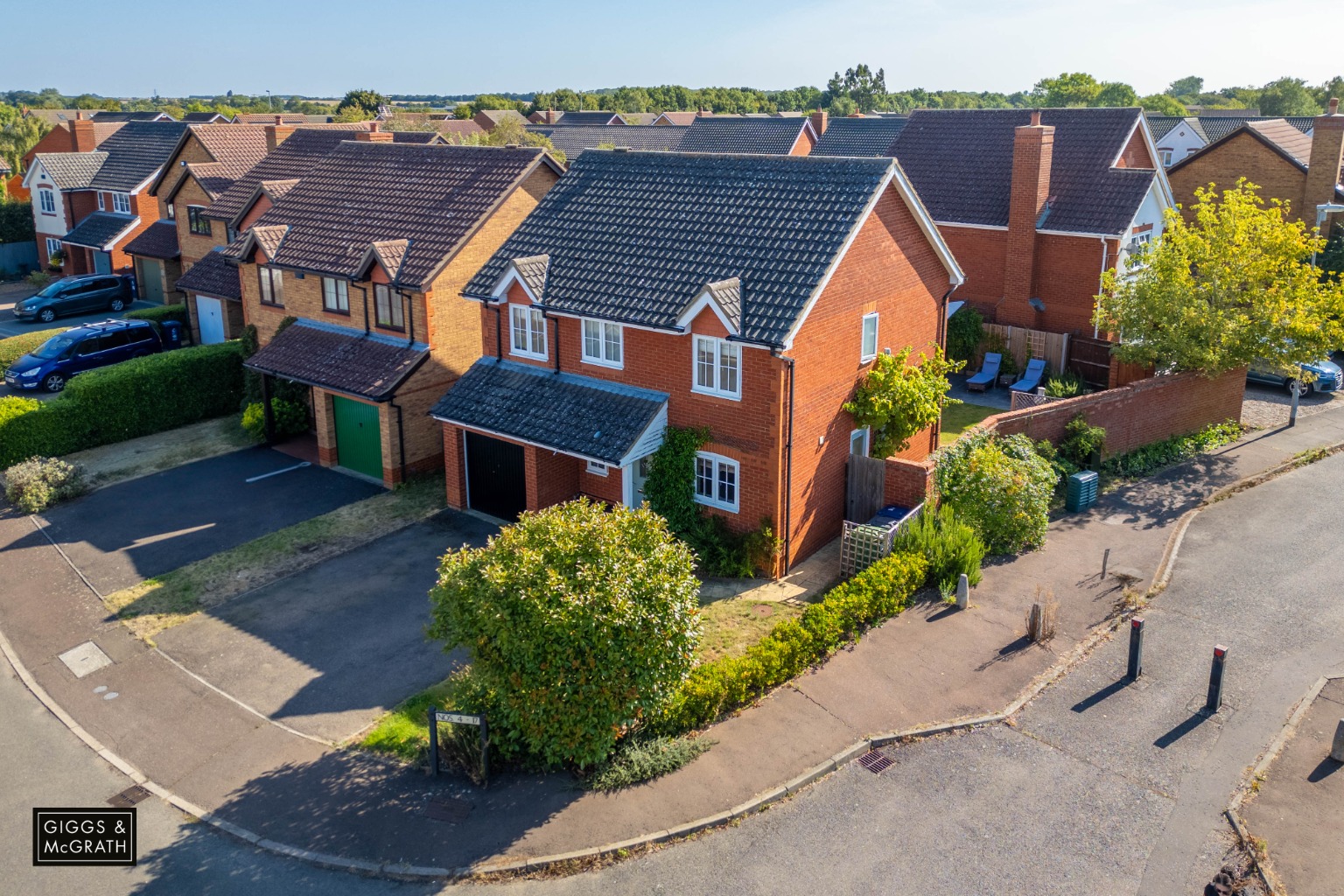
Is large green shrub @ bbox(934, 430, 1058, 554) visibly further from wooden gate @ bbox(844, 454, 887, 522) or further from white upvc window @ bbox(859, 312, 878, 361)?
white upvc window @ bbox(859, 312, 878, 361)

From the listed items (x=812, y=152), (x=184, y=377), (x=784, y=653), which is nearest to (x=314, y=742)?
(x=784, y=653)

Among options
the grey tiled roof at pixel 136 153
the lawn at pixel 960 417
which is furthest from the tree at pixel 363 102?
the lawn at pixel 960 417

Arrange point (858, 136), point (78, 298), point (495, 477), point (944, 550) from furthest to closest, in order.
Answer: point (858, 136)
point (78, 298)
point (495, 477)
point (944, 550)

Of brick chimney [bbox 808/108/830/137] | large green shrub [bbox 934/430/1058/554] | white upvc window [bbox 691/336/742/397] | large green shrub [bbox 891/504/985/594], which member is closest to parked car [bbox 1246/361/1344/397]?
large green shrub [bbox 934/430/1058/554]

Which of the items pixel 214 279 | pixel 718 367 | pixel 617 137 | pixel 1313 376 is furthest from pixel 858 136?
pixel 718 367

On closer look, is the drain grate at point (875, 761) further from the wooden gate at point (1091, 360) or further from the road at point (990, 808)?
the wooden gate at point (1091, 360)

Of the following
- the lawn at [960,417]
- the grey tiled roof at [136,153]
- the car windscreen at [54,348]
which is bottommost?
the lawn at [960,417]

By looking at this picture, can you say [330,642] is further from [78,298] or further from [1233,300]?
[78,298]
